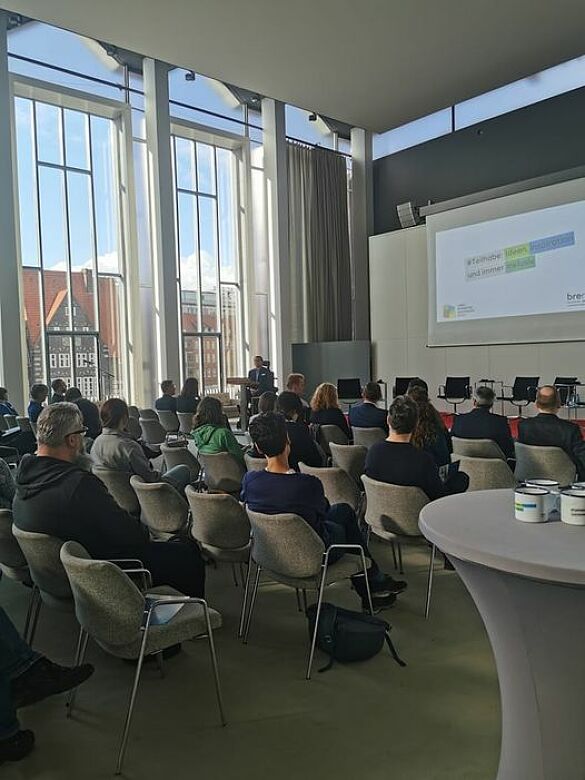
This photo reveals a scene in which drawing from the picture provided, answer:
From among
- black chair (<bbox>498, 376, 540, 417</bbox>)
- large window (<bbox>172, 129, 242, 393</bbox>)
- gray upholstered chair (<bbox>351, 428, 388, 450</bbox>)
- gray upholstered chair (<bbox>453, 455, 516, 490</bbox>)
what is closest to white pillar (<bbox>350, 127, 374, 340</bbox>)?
large window (<bbox>172, 129, 242, 393</bbox>)

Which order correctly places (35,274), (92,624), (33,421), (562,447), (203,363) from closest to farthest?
(92,624)
(562,447)
(33,421)
(35,274)
(203,363)

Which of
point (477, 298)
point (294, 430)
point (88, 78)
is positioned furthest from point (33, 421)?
point (477, 298)

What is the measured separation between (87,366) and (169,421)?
5071 mm

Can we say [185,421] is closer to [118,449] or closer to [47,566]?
[118,449]

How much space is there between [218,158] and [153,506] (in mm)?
13189

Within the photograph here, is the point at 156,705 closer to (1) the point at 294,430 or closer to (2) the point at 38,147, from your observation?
(1) the point at 294,430

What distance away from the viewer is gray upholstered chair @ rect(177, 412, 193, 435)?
886cm

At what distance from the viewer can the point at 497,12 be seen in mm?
10617

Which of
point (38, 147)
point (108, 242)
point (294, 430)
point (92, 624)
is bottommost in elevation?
point (92, 624)

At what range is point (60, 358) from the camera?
13008 millimetres

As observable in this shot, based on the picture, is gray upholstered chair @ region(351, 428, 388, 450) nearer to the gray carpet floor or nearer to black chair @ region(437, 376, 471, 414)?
the gray carpet floor

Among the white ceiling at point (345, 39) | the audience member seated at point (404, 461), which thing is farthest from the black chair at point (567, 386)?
the audience member seated at point (404, 461)

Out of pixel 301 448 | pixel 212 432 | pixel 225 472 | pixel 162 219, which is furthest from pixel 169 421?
pixel 162 219

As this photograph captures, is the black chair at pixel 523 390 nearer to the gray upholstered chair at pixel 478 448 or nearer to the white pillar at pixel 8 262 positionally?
the gray upholstered chair at pixel 478 448
